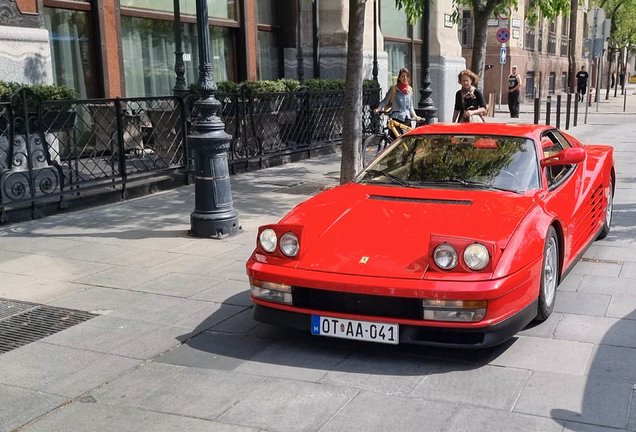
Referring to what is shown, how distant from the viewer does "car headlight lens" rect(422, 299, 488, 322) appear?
14.6 ft

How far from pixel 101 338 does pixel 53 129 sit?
16.7 ft

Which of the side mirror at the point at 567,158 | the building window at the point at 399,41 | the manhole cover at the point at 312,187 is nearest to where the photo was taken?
the side mirror at the point at 567,158

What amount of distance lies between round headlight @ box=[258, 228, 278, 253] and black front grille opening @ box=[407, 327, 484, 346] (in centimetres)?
111

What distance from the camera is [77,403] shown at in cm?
428

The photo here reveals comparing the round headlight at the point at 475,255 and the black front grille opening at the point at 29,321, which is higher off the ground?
the round headlight at the point at 475,255

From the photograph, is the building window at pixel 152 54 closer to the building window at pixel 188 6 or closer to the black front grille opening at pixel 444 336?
the building window at pixel 188 6

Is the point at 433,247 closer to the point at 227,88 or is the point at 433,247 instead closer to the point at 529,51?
the point at 227,88

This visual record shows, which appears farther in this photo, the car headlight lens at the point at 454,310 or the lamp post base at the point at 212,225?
the lamp post base at the point at 212,225

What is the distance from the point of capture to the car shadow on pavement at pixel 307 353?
15.5 ft

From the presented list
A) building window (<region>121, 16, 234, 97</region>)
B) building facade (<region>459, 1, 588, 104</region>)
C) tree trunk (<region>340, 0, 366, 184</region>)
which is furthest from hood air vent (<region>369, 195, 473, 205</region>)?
building facade (<region>459, 1, 588, 104</region>)

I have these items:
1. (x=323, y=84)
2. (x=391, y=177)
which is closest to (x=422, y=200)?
(x=391, y=177)

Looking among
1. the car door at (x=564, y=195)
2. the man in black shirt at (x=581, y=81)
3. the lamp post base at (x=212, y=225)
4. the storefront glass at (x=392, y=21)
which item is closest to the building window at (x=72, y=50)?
the lamp post base at (x=212, y=225)

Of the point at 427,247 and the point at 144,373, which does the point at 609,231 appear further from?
the point at 144,373

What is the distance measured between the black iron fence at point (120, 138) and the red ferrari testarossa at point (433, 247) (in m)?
4.90
